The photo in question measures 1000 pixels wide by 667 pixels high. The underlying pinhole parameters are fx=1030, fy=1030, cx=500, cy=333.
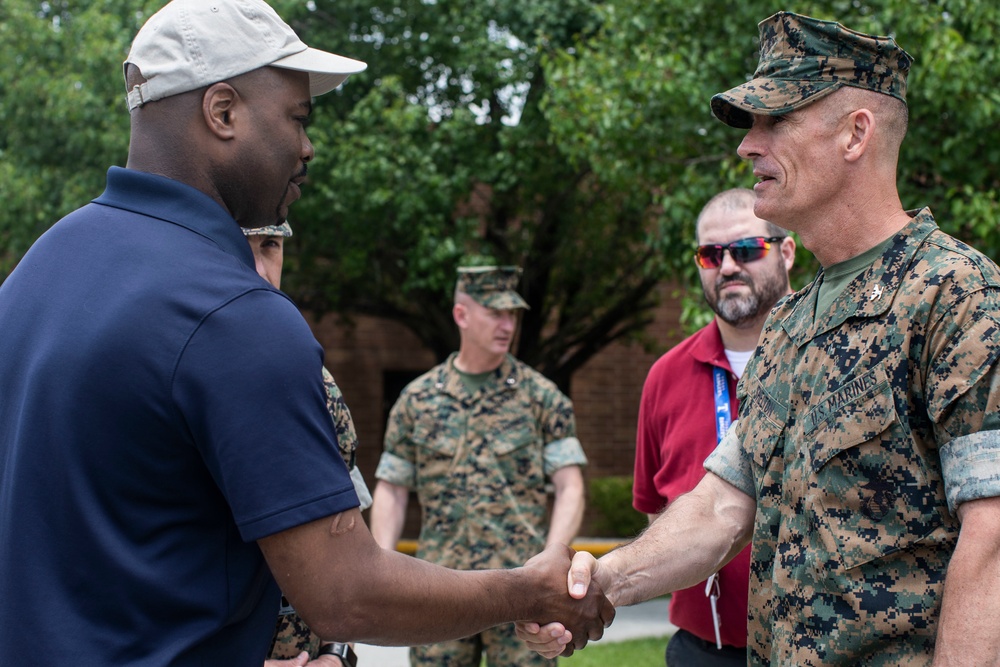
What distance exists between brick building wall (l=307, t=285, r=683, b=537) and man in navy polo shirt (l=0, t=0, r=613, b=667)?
1445 centimetres

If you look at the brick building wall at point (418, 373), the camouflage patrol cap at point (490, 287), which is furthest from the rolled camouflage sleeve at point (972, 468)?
the brick building wall at point (418, 373)

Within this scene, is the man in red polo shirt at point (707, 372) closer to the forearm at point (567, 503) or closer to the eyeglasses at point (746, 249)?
the eyeglasses at point (746, 249)

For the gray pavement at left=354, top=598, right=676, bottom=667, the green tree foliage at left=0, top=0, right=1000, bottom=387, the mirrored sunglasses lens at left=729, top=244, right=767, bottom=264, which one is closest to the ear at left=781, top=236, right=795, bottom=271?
the mirrored sunglasses lens at left=729, top=244, right=767, bottom=264

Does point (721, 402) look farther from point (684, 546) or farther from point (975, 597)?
point (975, 597)

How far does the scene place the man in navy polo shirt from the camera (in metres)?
1.80

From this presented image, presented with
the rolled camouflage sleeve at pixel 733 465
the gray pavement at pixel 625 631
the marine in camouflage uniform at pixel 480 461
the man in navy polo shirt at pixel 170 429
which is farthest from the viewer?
the gray pavement at pixel 625 631

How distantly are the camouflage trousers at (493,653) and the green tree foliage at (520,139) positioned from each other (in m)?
3.57

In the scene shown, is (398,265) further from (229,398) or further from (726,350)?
(229,398)

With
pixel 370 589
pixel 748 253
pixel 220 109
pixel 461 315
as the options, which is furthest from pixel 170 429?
pixel 461 315

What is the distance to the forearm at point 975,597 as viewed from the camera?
81.4 inches

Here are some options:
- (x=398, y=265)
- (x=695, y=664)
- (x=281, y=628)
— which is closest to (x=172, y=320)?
(x=281, y=628)

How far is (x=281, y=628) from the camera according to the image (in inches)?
133

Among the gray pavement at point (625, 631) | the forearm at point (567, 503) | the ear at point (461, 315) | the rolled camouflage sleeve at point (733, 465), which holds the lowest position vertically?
the gray pavement at point (625, 631)

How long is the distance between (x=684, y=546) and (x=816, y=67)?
139 cm
